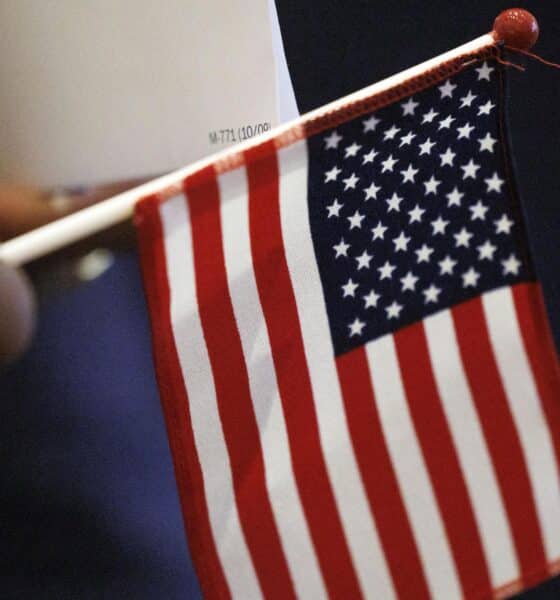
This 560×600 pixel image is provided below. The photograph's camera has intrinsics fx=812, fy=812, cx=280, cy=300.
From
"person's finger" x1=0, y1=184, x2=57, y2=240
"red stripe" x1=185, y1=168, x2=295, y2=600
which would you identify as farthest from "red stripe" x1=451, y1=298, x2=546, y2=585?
"person's finger" x1=0, y1=184, x2=57, y2=240

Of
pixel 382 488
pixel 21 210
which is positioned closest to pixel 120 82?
pixel 21 210

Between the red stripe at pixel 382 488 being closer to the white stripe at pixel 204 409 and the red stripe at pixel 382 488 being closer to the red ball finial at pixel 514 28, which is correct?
the white stripe at pixel 204 409

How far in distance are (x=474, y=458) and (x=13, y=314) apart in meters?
0.43

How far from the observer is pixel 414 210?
0.82m

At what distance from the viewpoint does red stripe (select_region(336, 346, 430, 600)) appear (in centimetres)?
77

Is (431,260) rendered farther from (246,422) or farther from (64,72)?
(64,72)

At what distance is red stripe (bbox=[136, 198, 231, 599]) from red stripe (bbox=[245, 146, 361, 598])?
104 mm

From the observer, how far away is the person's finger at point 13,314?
2.19 feet

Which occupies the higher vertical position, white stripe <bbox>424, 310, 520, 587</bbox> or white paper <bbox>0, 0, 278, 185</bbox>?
white paper <bbox>0, 0, 278, 185</bbox>

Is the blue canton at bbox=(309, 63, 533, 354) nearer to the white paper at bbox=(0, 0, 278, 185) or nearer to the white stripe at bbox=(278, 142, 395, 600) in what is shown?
the white stripe at bbox=(278, 142, 395, 600)

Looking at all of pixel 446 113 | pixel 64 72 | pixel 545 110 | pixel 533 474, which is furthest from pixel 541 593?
pixel 64 72

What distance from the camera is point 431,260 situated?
794mm

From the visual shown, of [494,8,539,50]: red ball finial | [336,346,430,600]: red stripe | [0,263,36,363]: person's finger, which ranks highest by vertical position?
[494,8,539,50]: red ball finial

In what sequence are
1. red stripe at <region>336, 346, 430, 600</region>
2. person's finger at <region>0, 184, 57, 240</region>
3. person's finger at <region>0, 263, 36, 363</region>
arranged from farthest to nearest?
person's finger at <region>0, 184, 57, 240</region>, red stripe at <region>336, 346, 430, 600</region>, person's finger at <region>0, 263, 36, 363</region>
